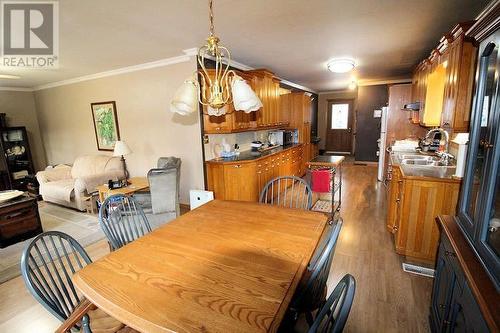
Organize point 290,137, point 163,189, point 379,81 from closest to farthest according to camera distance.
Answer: point 163,189 < point 290,137 < point 379,81

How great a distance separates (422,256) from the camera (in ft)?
7.82

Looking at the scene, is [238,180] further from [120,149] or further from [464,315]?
[464,315]

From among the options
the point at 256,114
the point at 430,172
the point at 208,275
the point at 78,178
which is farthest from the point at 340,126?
the point at 208,275

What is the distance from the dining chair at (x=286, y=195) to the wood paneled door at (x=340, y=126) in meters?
5.08

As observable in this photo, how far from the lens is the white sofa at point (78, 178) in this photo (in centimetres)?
414

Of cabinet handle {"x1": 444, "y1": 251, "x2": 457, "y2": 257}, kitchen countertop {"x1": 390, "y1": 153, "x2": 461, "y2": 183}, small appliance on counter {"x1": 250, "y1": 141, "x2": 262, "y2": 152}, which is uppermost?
small appliance on counter {"x1": 250, "y1": 141, "x2": 262, "y2": 152}

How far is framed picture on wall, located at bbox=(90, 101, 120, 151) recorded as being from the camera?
477 centimetres

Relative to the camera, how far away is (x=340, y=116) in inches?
368

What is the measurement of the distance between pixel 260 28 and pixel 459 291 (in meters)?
2.79

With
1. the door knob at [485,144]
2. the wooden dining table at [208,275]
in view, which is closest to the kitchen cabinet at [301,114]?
the wooden dining table at [208,275]

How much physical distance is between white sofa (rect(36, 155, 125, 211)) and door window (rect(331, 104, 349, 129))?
7.78 meters

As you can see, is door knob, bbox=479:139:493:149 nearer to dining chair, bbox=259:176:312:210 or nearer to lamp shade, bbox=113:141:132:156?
dining chair, bbox=259:176:312:210

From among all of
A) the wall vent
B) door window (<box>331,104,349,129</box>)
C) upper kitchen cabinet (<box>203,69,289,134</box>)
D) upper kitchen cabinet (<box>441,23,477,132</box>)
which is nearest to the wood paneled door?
door window (<box>331,104,349,129</box>)

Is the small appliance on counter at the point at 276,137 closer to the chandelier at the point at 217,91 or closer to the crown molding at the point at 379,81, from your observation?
the crown molding at the point at 379,81
